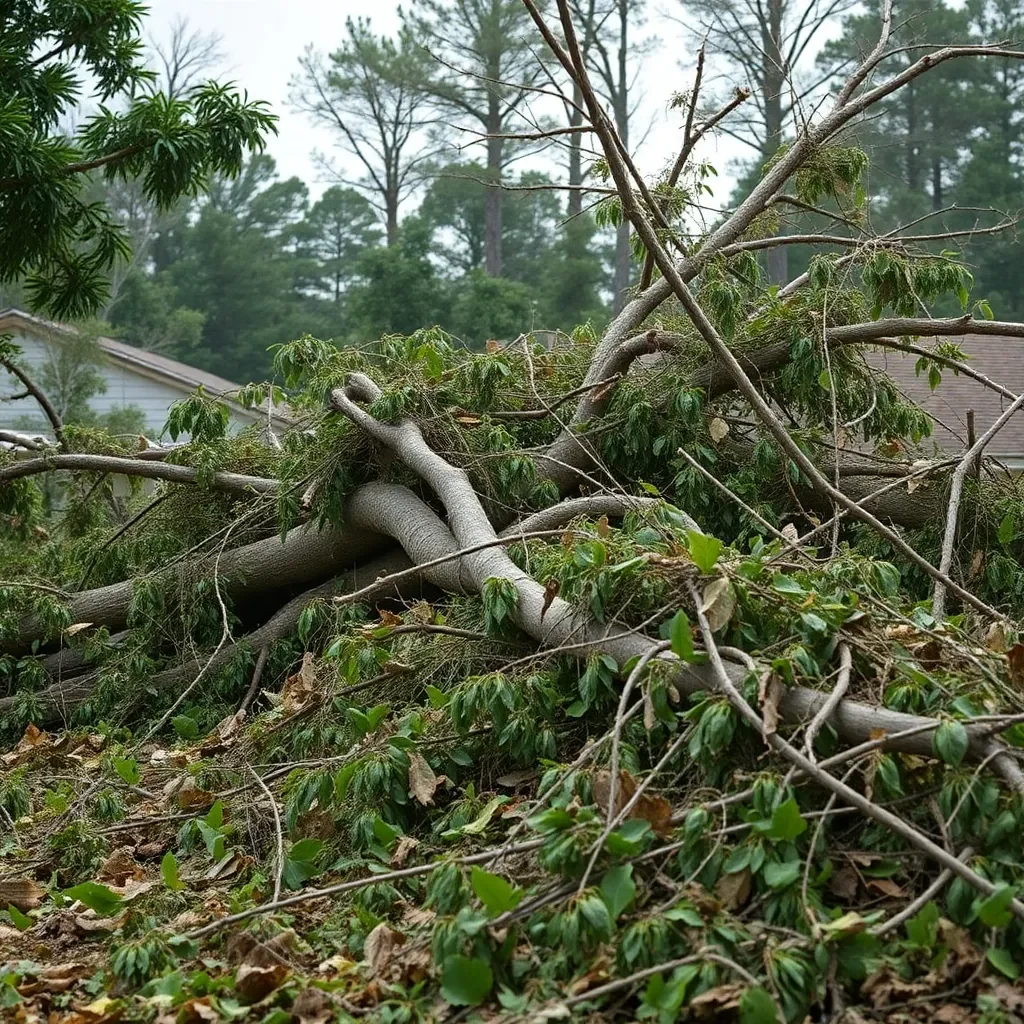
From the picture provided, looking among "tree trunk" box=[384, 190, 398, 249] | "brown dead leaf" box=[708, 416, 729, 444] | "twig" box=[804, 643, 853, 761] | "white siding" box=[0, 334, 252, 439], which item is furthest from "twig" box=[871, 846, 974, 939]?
"tree trunk" box=[384, 190, 398, 249]

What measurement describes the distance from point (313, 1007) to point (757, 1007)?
95 centimetres

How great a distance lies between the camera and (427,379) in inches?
222

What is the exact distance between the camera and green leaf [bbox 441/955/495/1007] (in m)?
2.42

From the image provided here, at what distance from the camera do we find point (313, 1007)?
255cm

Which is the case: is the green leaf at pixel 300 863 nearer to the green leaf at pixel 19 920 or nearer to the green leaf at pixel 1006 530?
the green leaf at pixel 19 920

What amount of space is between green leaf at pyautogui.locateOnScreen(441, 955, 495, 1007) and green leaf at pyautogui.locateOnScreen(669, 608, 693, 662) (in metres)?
0.87

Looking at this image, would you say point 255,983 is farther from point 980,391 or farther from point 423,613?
point 980,391

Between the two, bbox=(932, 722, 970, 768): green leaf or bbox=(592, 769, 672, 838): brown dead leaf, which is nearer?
bbox=(932, 722, 970, 768): green leaf

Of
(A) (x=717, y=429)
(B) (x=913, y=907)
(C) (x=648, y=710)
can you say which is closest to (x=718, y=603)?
(C) (x=648, y=710)

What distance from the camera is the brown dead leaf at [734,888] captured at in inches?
100

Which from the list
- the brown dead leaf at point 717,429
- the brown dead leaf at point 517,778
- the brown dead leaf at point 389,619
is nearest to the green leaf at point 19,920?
the brown dead leaf at point 517,778

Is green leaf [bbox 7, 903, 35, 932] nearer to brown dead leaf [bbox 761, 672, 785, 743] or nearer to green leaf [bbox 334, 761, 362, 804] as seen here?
green leaf [bbox 334, 761, 362, 804]

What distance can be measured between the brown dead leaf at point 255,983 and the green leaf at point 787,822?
1140mm

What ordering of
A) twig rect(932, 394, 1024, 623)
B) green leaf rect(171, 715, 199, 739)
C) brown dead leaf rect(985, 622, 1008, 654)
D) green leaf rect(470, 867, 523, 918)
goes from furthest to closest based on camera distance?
1. green leaf rect(171, 715, 199, 739)
2. twig rect(932, 394, 1024, 623)
3. brown dead leaf rect(985, 622, 1008, 654)
4. green leaf rect(470, 867, 523, 918)
